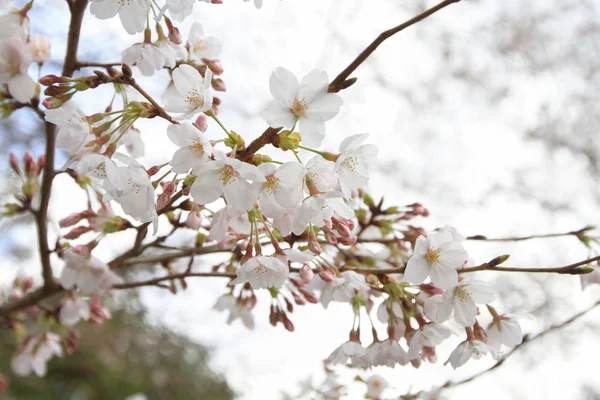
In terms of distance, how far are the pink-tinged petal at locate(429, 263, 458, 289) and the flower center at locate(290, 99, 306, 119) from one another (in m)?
0.32

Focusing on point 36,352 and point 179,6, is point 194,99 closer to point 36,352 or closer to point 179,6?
point 179,6

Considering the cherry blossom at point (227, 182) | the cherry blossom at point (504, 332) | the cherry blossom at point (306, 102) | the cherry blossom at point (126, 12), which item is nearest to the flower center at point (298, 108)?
the cherry blossom at point (306, 102)

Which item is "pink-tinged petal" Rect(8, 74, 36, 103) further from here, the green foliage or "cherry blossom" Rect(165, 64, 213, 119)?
the green foliage

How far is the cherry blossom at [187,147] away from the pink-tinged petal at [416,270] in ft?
1.18

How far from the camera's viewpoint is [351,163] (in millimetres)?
674

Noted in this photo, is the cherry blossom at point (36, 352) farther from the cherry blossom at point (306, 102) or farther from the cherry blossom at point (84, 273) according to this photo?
the cherry blossom at point (306, 102)

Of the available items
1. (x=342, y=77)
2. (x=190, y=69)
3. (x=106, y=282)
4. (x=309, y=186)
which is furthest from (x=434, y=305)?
(x=106, y=282)

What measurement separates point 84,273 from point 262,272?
492 mm

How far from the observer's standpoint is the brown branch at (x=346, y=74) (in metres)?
0.56

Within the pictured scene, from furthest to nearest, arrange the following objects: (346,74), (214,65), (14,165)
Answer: (14,165) < (214,65) < (346,74)

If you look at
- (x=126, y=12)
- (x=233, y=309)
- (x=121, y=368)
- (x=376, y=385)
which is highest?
(x=126, y=12)

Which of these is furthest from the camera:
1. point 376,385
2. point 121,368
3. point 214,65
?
point 121,368

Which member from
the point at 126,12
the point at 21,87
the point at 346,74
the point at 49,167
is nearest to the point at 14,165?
the point at 49,167

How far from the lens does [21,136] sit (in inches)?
139
